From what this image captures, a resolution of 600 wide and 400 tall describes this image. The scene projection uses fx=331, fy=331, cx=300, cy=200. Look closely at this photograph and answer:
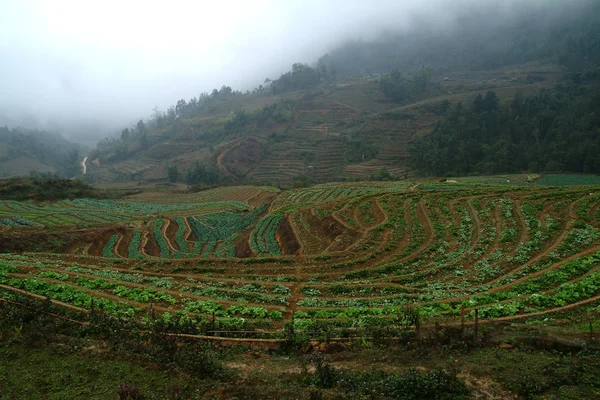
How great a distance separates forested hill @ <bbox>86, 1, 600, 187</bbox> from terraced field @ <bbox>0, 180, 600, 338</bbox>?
48569mm

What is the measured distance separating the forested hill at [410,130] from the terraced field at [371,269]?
48569 mm

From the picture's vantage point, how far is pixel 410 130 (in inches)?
4491

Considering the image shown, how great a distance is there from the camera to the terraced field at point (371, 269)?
13992mm

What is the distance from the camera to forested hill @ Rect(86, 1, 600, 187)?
8412 centimetres

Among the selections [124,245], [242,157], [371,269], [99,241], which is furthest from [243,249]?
[242,157]

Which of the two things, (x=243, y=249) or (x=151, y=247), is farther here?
(x=151, y=247)

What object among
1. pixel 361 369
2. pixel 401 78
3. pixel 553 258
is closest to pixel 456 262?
pixel 553 258

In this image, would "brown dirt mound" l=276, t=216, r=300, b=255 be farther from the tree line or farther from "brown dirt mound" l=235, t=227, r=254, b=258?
the tree line

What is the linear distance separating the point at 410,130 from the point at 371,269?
104 metres

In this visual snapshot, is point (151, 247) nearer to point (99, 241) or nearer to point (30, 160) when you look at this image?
point (99, 241)

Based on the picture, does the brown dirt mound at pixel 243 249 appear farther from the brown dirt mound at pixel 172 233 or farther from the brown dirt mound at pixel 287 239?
the brown dirt mound at pixel 172 233

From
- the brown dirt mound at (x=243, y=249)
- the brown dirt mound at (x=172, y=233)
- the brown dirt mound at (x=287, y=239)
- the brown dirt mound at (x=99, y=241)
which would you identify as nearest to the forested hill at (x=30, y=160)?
the brown dirt mound at (x=172, y=233)

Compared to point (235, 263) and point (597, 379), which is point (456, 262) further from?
point (235, 263)

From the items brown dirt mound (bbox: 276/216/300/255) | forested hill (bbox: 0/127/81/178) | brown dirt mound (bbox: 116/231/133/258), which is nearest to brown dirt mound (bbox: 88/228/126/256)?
brown dirt mound (bbox: 116/231/133/258)
